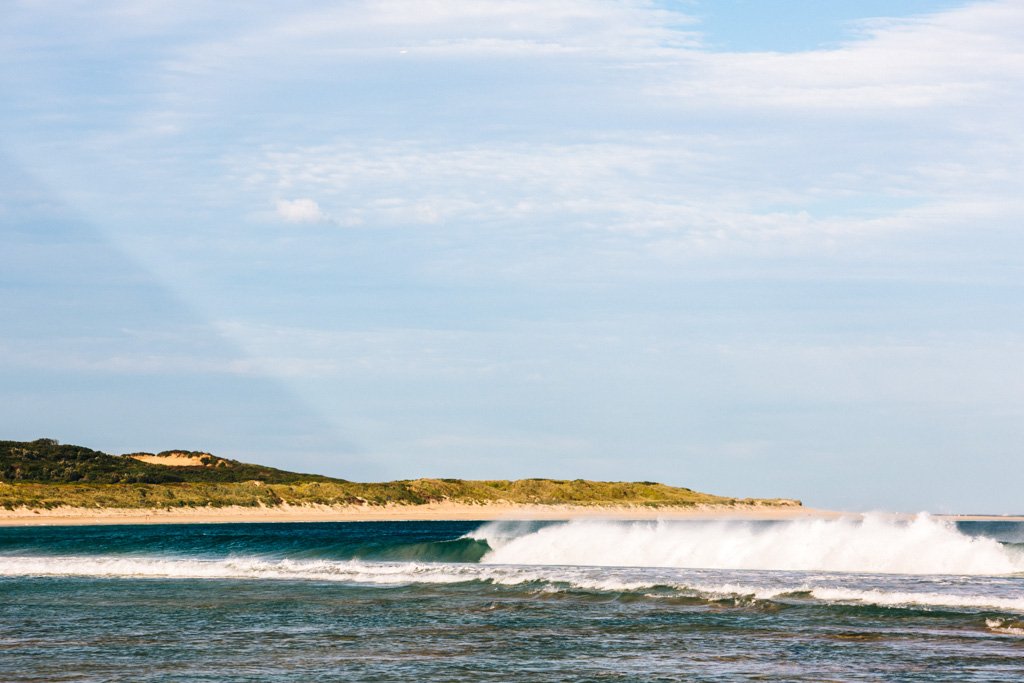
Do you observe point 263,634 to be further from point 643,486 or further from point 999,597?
point 643,486

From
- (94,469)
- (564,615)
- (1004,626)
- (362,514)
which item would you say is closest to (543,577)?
(564,615)

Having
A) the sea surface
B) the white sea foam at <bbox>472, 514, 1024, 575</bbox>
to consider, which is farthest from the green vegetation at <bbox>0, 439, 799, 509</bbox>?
the sea surface

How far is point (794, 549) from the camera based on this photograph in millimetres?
48000

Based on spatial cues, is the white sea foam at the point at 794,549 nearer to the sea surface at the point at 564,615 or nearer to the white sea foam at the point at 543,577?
the sea surface at the point at 564,615

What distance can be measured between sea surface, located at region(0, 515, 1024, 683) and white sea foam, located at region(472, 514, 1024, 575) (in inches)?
4.7

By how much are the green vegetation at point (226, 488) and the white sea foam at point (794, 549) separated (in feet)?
262

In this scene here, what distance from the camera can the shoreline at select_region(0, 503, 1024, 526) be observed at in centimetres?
11962

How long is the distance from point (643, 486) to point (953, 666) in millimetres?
161662

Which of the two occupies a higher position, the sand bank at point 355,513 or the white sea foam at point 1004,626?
the sand bank at point 355,513

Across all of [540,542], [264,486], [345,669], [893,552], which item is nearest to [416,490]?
[264,486]

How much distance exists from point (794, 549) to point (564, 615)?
21.4 meters

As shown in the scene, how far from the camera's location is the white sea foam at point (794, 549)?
146 ft

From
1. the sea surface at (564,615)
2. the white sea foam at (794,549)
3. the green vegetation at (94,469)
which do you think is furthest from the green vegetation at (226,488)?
the sea surface at (564,615)

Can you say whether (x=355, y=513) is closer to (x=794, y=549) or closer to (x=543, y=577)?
(x=794, y=549)
